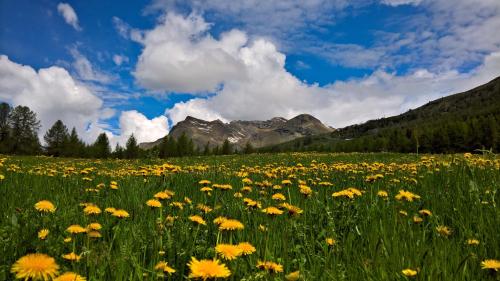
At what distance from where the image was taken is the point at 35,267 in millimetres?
1440

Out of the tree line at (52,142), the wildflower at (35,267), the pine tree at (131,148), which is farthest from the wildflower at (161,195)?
the pine tree at (131,148)

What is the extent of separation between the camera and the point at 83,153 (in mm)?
74000

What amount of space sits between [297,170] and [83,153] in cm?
7623

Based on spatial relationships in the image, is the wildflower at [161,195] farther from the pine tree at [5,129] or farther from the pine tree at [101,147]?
the pine tree at [5,129]

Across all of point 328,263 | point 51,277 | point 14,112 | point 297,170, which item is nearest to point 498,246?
point 328,263

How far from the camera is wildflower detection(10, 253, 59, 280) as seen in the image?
141 cm

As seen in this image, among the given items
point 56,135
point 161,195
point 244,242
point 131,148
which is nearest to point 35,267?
point 244,242

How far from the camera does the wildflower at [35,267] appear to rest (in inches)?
55.4

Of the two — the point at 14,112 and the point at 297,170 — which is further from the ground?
the point at 14,112

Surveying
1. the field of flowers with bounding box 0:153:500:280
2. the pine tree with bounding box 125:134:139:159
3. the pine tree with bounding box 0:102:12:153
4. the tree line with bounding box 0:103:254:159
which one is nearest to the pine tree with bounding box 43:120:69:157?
the tree line with bounding box 0:103:254:159

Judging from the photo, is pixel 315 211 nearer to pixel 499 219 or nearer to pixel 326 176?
pixel 499 219

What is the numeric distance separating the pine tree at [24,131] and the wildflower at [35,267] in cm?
8384

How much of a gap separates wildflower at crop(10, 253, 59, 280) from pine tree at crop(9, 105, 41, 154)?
3301 inches

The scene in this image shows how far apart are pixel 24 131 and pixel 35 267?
89453 millimetres
